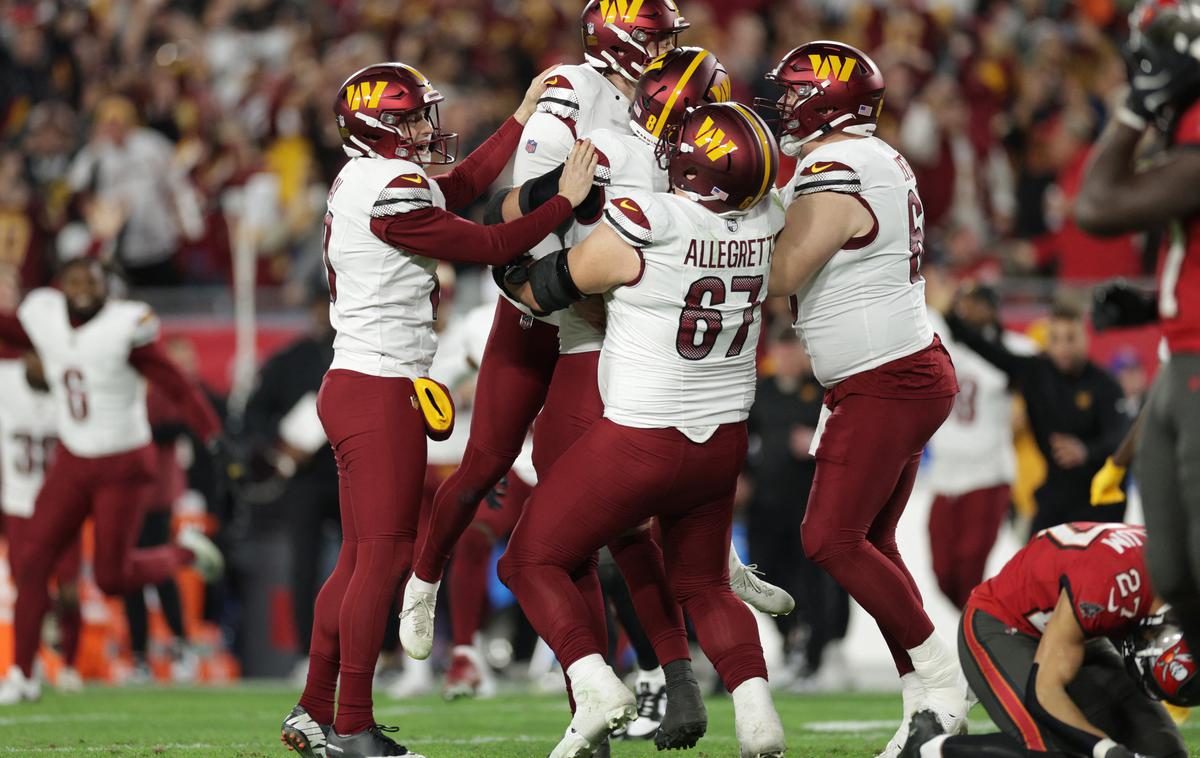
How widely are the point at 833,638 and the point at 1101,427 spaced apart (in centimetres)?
213

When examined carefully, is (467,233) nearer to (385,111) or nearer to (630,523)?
(385,111)

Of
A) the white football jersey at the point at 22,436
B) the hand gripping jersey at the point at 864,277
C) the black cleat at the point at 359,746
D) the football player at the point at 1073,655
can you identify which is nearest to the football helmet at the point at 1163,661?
the football player at the point at 1073,655

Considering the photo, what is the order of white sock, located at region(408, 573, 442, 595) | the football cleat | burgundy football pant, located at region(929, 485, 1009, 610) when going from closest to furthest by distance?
white sock, located at region(408, 573, 442, 595)
the football cleat
burgundy football pant, located at region(929, 485, 1009, 610)

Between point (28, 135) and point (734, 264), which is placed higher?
point (734, 264)

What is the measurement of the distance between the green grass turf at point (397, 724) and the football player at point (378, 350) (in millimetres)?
808

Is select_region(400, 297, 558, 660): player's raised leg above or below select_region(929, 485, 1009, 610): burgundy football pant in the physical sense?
above

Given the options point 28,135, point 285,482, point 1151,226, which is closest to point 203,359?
point 285,482

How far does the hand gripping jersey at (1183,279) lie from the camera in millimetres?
4250

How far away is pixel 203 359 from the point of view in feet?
43.2

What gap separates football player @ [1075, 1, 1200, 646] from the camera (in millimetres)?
A: 4207

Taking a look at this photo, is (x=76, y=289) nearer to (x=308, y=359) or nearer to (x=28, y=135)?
(x=308, y=359)

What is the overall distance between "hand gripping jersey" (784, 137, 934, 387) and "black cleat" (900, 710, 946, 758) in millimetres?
A: 1153

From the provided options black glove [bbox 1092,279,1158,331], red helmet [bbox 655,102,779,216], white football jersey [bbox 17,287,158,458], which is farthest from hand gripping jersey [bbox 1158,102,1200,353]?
white football jersey [bbox 17,287,158,458]

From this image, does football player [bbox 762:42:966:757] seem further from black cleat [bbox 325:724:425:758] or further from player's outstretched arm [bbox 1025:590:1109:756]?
black cleat [bbox 325:724:425:758]
